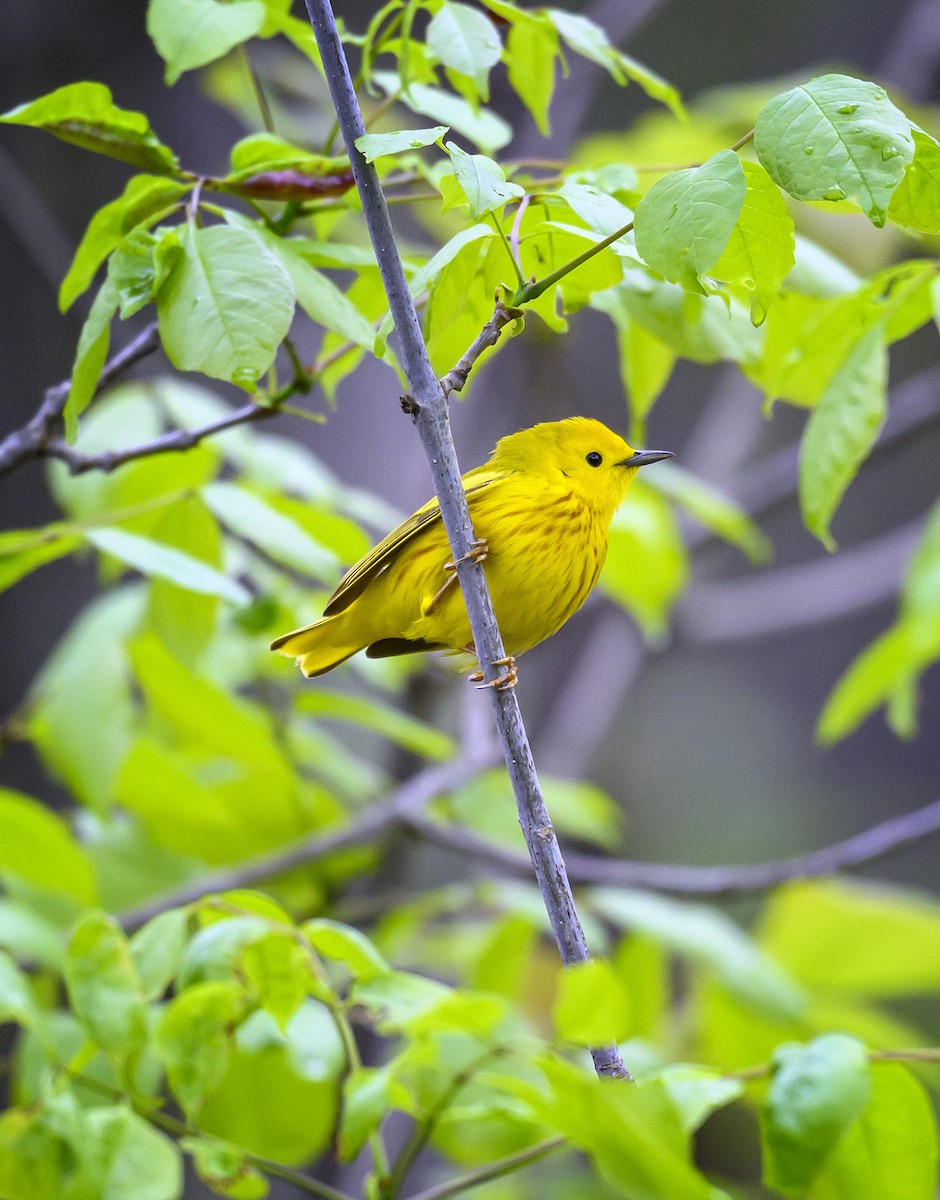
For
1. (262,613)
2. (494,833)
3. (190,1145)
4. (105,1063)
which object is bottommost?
(494,833)

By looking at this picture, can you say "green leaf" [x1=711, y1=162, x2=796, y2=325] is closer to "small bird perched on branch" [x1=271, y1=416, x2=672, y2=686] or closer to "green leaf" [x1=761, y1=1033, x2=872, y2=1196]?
"small bird perched on branch" [x1=271, y1=416, x2=672, y2=686]

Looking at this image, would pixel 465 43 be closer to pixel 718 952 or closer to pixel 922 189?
pixel 922 189

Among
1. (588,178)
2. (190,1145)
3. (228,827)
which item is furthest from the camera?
(228,827)

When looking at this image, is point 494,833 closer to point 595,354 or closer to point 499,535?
point 499,535

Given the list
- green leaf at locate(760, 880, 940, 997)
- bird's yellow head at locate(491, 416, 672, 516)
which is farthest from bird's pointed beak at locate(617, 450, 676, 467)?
green leaf at locate(760, 880, 940, 997)

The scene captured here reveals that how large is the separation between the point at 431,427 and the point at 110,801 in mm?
1009

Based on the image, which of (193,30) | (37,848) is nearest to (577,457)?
(193,30)

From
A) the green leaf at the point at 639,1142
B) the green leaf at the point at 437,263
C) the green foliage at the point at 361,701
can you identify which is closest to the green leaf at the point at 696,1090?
the green foliage at the point at 361,701

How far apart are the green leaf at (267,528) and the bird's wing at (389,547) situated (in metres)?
0.08

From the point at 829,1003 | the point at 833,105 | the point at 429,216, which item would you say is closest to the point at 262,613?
the point at 833,105

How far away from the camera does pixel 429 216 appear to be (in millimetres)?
4332

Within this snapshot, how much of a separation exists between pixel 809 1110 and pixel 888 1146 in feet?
0.61

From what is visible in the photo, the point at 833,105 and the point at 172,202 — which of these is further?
the point at 172,202

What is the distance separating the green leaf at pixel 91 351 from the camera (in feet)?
4.01
